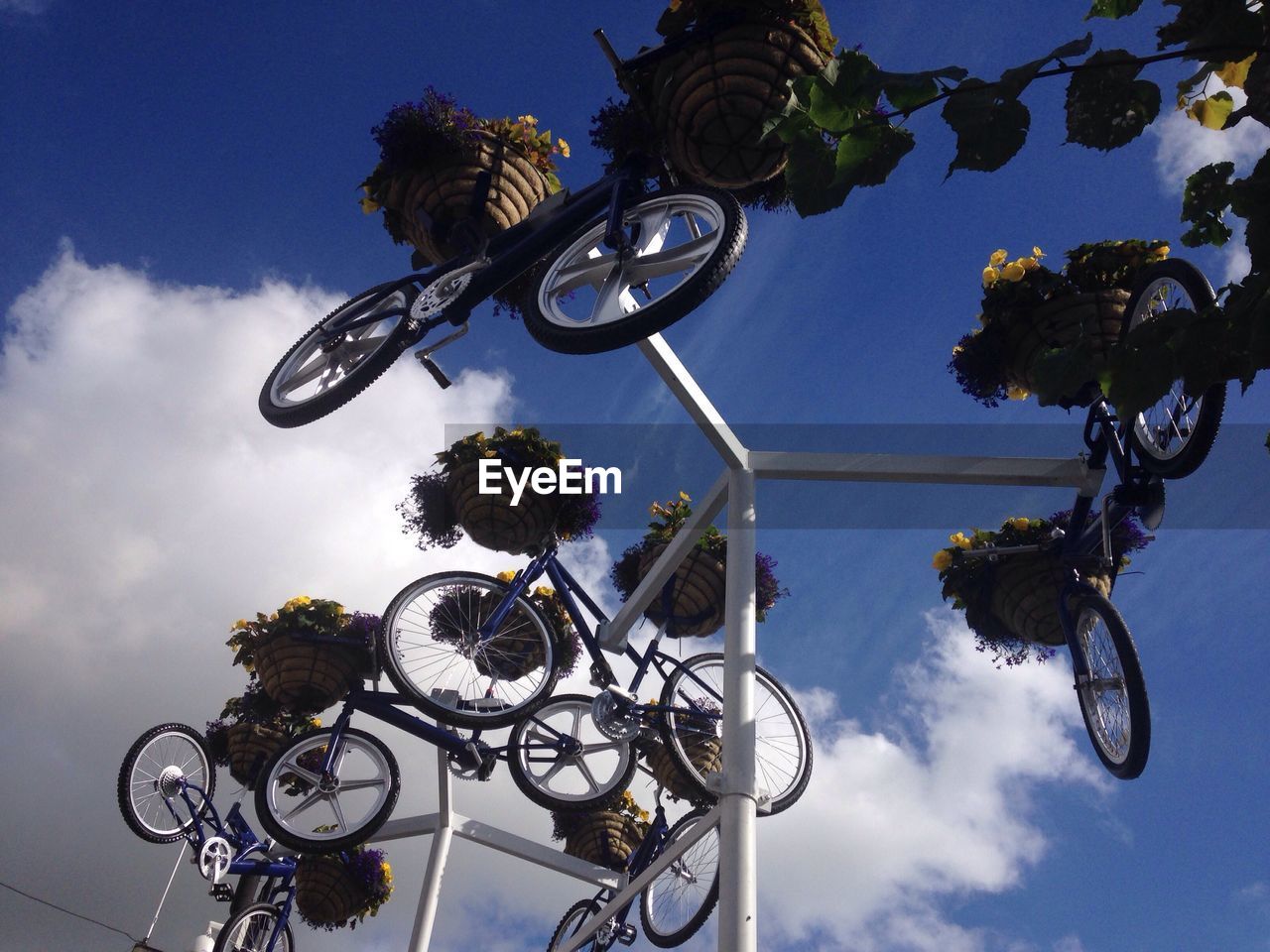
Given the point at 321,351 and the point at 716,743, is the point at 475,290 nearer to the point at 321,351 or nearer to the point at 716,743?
the point at 321,351

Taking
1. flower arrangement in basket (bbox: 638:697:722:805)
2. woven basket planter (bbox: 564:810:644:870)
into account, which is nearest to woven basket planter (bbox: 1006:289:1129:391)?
flower arrangement in basket (bbox: 638:697:722:805)

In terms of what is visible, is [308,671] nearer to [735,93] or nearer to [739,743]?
[739,743]

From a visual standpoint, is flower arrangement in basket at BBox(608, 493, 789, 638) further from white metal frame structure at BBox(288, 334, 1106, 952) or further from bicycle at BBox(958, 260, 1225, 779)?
bicycle at BBox(958, 260, 1225, 779)

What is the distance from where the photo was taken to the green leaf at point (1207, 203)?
73.4 inches

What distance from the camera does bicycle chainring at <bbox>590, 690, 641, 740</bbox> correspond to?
20.7 feet

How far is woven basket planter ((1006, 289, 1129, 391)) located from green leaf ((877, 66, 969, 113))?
3202mm

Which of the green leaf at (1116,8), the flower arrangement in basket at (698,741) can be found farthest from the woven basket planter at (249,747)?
the green leaf at (1116,8)

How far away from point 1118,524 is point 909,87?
3.81 meters

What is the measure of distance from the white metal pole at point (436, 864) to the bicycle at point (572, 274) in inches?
121

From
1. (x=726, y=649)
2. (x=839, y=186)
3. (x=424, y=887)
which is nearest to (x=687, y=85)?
(x=726, y=649)

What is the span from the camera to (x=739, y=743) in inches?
148

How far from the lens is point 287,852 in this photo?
7996mm

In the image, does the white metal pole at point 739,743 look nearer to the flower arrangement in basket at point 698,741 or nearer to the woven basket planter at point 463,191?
the woven basket planter at point 463,191

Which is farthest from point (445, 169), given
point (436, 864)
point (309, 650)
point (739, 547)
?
point (436, 864)
